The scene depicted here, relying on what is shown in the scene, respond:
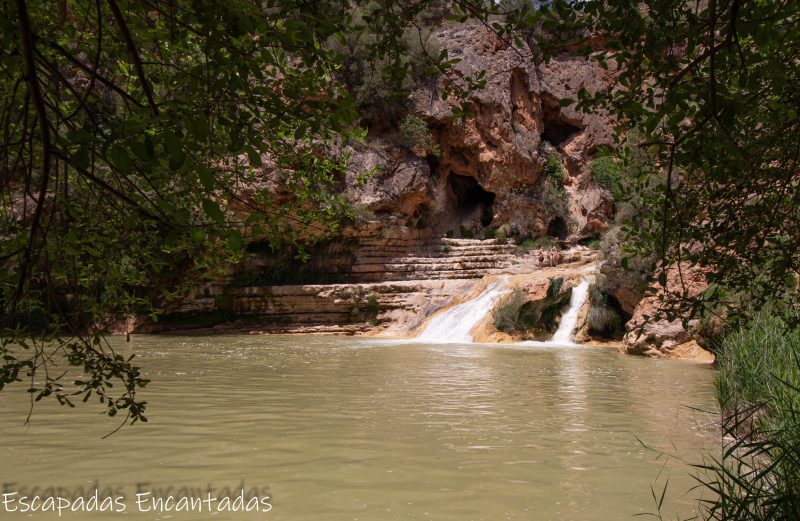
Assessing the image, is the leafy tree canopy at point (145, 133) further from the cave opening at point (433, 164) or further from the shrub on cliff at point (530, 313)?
the cave opening at point (433, 164)

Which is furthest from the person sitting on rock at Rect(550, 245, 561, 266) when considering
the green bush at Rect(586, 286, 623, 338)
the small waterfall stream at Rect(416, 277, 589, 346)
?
the green bush at Rect(586, 286, 623, 338)

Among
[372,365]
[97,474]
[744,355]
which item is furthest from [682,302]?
[372,365]

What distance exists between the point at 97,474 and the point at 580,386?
6.53 m

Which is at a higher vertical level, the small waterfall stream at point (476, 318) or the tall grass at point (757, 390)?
the tall grass at point (757, 390)

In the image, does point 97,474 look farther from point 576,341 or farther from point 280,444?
point 576,341

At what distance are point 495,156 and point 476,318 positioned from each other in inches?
426

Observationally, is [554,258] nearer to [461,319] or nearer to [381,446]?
[461,319]

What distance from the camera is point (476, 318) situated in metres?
18.9

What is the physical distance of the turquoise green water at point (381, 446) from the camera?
3.72 metres

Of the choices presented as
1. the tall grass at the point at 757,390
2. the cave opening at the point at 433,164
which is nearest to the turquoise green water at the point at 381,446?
the tall grass at the point at 757,390

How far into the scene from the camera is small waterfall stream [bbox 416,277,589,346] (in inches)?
707

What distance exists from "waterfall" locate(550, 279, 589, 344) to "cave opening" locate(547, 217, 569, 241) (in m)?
11.0

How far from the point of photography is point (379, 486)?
3.96 meters

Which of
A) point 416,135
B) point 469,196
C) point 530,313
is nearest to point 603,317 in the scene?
point 530,313
